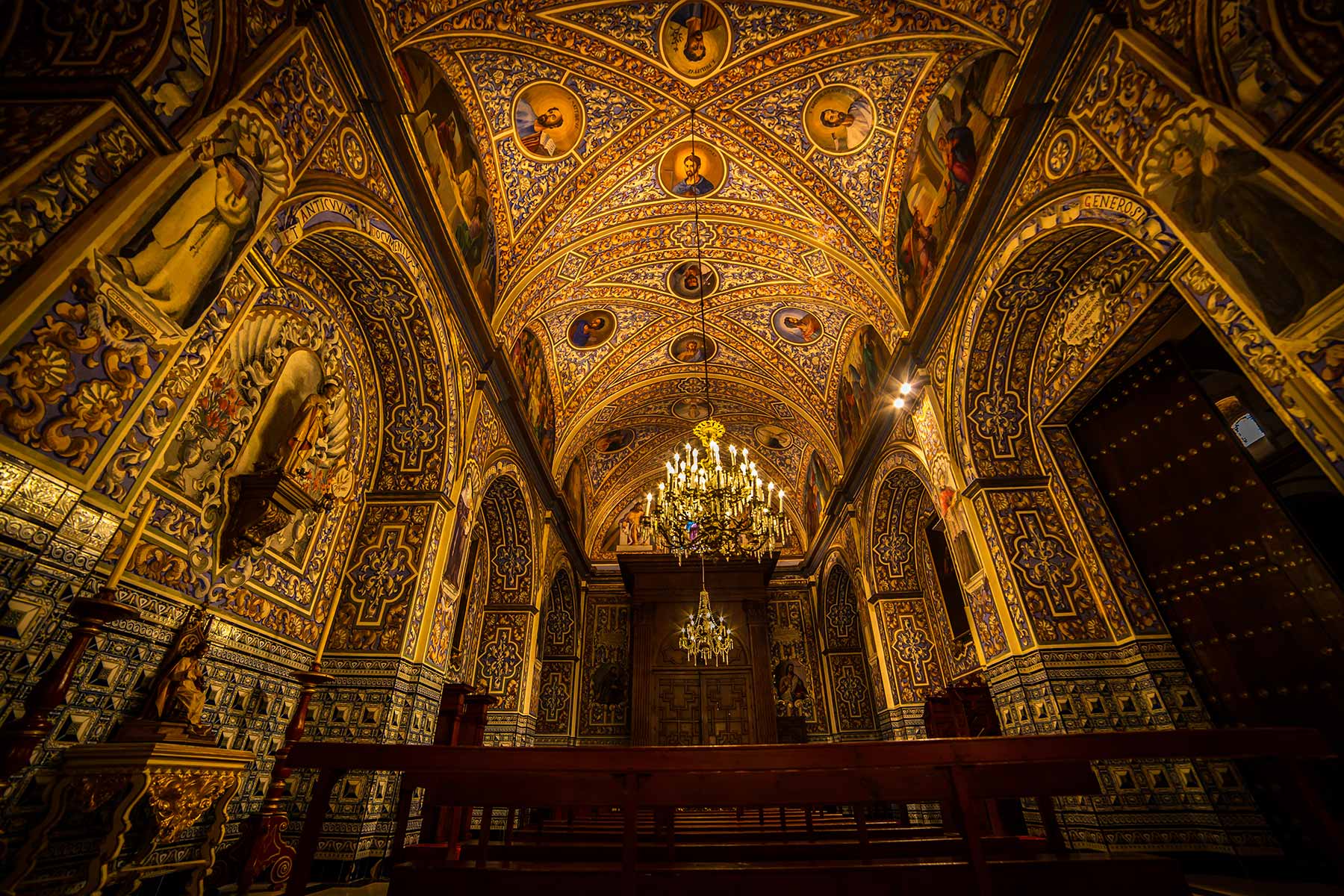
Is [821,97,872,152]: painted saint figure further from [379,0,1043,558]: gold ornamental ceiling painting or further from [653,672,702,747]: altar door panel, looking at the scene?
[653,672,702,747]: altar door panel

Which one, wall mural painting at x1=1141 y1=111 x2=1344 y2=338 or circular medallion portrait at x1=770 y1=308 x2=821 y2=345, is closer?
wall mural painting at x1=1141 y1=111 x2=1344 y2=338

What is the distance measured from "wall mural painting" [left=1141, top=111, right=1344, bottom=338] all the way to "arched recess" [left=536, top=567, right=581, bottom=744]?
11169 mm

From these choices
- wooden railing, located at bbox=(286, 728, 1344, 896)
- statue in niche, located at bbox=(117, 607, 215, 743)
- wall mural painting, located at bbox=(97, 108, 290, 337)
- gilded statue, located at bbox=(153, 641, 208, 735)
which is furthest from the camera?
gilded statue, located at bbox=(153, 641, 208, 735)

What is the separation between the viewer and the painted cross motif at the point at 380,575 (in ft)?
19.4

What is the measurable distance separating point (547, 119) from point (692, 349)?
5.86 metres

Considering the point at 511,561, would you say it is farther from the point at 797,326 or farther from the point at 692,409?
the point at 797,326

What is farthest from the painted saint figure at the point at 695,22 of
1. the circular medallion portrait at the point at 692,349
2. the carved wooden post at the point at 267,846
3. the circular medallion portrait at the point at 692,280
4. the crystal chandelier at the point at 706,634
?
the carved wooden post at the point at 267,846

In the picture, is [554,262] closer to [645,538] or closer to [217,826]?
[217,826]

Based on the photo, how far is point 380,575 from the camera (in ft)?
19.8

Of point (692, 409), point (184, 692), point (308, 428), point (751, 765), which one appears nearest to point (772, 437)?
point (692, 409)

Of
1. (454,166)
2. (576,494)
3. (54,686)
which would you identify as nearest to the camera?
(54,686)

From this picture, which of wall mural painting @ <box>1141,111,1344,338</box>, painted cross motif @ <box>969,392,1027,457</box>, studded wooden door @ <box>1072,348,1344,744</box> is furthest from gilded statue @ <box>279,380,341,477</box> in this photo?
studded wooden door @ <box>1072,348,1344,744</box>

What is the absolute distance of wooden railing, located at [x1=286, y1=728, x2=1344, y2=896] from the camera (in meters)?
2.55

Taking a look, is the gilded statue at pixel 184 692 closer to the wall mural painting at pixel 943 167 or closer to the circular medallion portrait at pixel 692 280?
the wall mural painting at pixel 943 167
